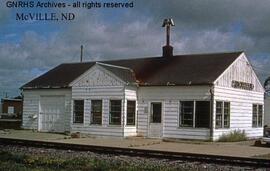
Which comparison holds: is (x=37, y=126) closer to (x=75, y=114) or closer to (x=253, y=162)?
(x=75, y=114)

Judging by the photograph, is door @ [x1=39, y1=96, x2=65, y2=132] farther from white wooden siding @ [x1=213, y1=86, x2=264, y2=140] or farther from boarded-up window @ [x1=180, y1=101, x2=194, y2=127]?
white wooden siding @ [x1=213, y1=86, x2=264, y2=140]

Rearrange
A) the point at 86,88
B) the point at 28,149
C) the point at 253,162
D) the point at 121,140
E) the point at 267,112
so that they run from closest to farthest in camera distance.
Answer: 1. the point at 253,162
2. the point at 28,149
3. the point at 121,140
4. the point at 86,88
5. the point at 267,112

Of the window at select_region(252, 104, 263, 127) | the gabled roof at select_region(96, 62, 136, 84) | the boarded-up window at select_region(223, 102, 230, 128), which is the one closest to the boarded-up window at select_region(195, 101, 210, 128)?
the boarded-up window at select_region(223, 102, 230, 128)

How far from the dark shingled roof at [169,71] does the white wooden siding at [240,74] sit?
0.31 metres

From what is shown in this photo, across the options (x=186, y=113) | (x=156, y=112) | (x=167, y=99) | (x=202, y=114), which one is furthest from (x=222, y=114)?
(x=156, y=112)

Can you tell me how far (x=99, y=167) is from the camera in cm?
1290

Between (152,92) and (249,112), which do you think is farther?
(249,112)

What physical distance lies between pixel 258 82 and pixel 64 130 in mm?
12903

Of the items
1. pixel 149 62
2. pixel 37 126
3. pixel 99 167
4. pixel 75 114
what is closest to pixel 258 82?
pixel 149 62

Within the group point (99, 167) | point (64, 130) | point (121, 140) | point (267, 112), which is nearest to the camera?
point (99, 167)

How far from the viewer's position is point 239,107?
28.4 m

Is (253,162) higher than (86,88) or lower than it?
lower

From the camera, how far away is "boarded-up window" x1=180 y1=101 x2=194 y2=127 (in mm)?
26078

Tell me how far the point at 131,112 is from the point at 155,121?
1490 millimetres
